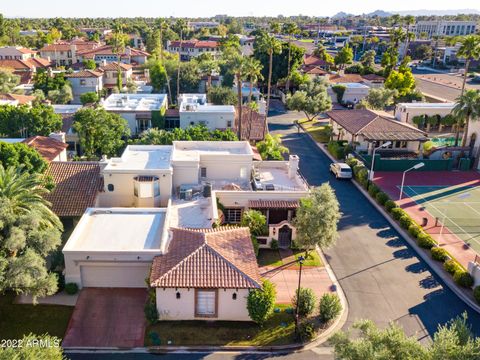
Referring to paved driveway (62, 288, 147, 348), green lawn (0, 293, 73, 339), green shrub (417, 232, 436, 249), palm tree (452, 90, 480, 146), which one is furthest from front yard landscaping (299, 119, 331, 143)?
green lawn (0, 293, 73, 339)

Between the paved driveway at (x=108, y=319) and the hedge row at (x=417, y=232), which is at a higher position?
the hedge row at (x=417, y=232)

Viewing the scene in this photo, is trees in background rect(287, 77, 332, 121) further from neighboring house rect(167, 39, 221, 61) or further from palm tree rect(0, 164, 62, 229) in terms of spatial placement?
neighboring house rect(167, 39, 221, 61)

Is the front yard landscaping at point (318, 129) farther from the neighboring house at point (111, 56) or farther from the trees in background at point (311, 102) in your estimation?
the neighboring house at point (111, 56)

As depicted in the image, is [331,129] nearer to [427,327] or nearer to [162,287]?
Answer: [427,327]

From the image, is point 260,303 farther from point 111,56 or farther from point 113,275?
point 111,56

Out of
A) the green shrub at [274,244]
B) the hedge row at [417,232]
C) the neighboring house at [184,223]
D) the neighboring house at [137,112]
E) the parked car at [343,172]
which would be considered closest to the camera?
the neighboring house at [184,223]

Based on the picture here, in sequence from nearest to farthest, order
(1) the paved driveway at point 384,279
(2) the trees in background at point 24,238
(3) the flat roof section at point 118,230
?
1. (2) the trees in background at point 24,238
2. (1) the paved driveway at point 384,279
3. (3) the flat roof section at point 118,230

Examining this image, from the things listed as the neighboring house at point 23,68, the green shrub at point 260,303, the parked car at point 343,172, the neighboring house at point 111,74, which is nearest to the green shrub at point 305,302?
the green shrub at point 260,303
